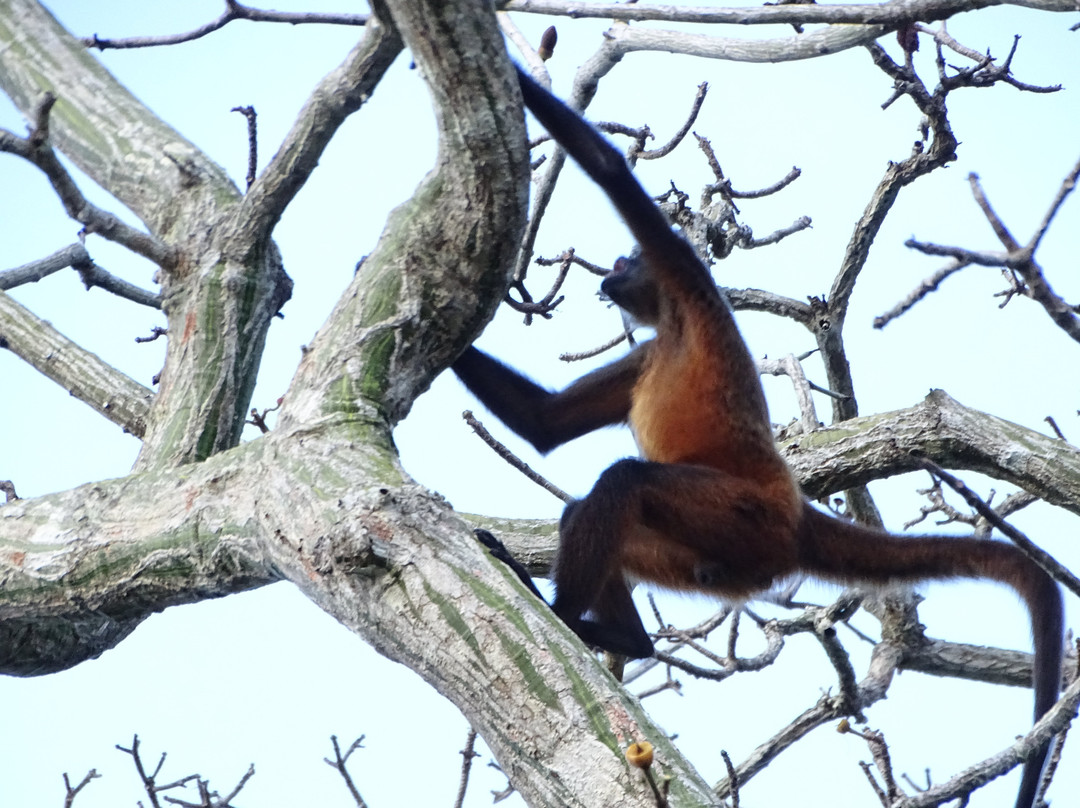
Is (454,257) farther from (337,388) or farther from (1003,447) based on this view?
(1003,447)

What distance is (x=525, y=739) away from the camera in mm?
2510

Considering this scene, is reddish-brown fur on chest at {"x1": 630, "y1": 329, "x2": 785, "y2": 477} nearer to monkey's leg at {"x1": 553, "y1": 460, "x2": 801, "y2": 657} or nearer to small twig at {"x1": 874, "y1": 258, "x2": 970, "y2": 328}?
monkey's leg at {"x1": 553, "y1": 460, "x2": 801, "y2": 657}

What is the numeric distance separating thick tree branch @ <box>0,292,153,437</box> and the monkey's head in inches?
92.2

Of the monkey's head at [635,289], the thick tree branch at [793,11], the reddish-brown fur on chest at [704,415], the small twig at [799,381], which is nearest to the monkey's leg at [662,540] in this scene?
the reddish-brown fur on chest at [704,415]

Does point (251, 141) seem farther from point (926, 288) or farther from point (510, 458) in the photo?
point (926, 288)

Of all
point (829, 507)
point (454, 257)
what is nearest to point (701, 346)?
point (829, 507)

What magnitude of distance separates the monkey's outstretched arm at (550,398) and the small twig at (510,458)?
33.6 inches

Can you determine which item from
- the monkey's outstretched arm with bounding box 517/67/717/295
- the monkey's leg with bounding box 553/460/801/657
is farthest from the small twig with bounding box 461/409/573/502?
the monkey's outstretched arm with bounding box 517/67/717/295

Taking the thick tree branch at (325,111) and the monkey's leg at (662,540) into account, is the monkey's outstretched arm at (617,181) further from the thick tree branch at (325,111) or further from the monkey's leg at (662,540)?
the monkey's leg at (662,540)

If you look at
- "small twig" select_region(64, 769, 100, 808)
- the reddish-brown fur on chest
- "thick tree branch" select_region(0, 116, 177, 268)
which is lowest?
"small twig" select_region(64, 769, 100, 808)

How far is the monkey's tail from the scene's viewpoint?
15.0 ft

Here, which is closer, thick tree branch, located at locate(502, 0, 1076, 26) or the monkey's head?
thick tree branch, located at locate(502, 0, 1076, 26)

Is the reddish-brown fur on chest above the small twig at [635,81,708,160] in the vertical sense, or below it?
below

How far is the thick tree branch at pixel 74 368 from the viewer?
5027 mm
